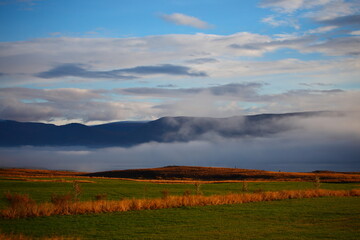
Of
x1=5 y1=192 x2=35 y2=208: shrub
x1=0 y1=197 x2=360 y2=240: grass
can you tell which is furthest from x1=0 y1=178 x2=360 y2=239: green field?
x1=5 y1=192 x2=35 y2=208: shrub

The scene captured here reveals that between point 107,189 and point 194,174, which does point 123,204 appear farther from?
point 194,174

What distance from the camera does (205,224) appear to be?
22969 mm

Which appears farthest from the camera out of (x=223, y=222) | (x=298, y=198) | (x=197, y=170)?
(x=197, y=170)

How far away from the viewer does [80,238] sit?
1838 cm

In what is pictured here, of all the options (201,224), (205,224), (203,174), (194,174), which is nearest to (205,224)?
(205,224)

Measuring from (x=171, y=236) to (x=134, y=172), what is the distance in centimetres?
10251

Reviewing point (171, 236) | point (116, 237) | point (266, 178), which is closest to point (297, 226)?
point (171, 236)

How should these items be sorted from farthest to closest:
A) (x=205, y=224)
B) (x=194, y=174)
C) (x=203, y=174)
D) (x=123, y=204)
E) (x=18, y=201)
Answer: (x=194, y=174) < (x=203, y=174) < (x=123, y=204) < (x=18, y=201) < (x=205, y=224)

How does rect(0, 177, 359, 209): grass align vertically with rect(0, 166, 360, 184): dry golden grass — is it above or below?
above

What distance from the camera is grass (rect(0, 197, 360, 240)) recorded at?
1944cm

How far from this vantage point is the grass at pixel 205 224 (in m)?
19.4

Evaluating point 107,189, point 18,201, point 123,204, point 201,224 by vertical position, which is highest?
point 18,201

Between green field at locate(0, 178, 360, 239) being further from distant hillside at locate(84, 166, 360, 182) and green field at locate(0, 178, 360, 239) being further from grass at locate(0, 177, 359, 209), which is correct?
distant hillside at locate(84, 166, 360, 182)

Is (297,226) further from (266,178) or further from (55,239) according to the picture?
(266,178)
